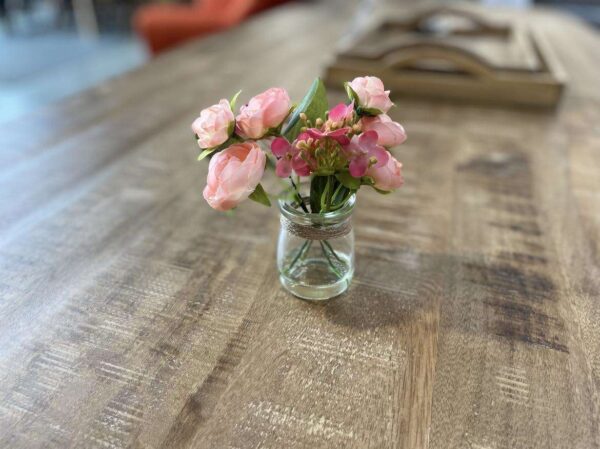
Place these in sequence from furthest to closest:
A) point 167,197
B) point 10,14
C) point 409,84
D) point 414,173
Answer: point 10,14 → point 409,84 → point 414,173 → point 167,197

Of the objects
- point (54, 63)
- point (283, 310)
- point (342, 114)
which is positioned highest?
point (342, 114)

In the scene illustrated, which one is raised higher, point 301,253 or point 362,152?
point 362,152

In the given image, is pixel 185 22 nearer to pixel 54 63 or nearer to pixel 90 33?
pixel 54 63

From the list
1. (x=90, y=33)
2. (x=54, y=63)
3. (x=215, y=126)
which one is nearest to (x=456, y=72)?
(x=215, y=126)

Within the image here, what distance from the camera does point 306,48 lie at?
1.65 metres

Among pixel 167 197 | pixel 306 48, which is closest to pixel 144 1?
pixel 306 48

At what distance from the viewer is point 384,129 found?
487 millimetres

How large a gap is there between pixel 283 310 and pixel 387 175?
19cm

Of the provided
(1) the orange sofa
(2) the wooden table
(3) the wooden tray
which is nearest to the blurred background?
(1) the orange sofa

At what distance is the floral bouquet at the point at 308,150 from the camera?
1.51ft

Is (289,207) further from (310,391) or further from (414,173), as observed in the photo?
(414,173)

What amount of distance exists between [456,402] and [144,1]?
539cm

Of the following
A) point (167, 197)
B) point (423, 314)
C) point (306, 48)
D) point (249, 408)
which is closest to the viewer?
point (249, 408)

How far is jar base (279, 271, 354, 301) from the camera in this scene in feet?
1.88
